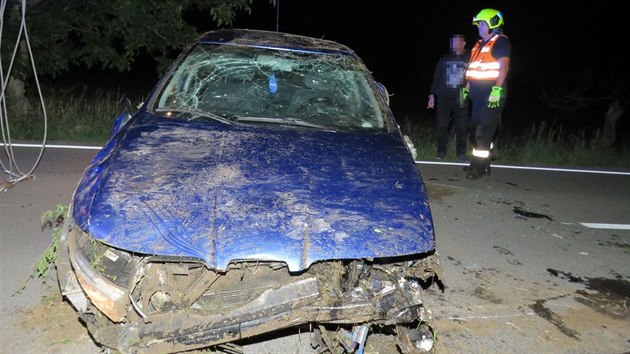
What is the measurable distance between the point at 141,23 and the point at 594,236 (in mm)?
7891

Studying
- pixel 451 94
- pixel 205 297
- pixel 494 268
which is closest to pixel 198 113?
pixel 205 297

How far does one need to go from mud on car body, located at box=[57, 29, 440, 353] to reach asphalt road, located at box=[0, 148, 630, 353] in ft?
1.85

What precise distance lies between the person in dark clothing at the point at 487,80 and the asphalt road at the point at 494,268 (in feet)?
1.52

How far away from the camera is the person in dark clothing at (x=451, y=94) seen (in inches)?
320

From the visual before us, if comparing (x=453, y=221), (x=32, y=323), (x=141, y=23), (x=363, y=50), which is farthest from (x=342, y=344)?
(x=363, y=50)

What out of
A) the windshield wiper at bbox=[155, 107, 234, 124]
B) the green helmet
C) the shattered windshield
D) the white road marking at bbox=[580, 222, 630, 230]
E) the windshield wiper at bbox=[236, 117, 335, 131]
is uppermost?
the green helmet

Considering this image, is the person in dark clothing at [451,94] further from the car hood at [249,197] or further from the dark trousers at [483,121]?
the car hood at [249,197]

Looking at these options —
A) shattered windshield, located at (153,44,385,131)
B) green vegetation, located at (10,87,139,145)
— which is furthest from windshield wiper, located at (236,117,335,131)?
green vegetation, located at (10,87,139,145)

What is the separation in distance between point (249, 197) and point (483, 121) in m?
4.97

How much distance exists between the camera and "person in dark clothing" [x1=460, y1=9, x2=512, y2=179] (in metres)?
6.73

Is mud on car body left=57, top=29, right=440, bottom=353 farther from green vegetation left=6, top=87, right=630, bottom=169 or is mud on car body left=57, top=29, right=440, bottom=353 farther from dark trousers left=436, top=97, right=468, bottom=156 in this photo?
green vegetation left=6, top=87, right=630, bottom=169

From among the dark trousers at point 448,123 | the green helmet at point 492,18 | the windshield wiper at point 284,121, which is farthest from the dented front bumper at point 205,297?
the dark trousers at point 448,123

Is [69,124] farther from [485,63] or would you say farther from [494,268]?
[494,268]

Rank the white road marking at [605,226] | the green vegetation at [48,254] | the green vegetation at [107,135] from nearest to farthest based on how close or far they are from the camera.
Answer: the green vegetation at [48,254] → the white road marking at [605,226] → the green vegetation at [107,135]
